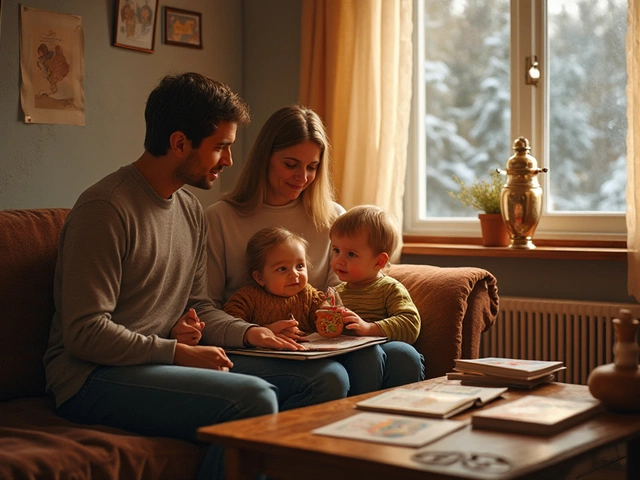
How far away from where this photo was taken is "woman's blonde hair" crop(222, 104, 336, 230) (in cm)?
264

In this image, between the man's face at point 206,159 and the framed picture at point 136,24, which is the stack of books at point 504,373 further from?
the framed picture at point 136,24

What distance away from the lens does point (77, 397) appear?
2.01 meters

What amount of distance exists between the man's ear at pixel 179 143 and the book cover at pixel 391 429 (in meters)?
0.85

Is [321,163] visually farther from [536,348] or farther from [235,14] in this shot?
[235,14]

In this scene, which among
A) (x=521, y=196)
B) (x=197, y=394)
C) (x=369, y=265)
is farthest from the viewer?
(x=521, y=196)

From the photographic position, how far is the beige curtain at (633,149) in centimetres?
289

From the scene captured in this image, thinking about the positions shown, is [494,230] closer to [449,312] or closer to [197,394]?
[449,312]

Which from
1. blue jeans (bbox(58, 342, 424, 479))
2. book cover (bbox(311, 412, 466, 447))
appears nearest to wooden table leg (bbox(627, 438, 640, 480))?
book cover (bbox(311, 412, 466, 447))

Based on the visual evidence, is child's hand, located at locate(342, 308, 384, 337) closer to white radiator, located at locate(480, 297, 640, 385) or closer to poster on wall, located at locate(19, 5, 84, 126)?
white radiator, located at locate(480, 297, 640, 385)

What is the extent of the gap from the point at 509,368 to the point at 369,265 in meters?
0.63

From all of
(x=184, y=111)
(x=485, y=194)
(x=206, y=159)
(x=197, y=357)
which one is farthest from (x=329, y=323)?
(x=485, y=194)

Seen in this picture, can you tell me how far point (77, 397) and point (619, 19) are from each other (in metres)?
2.38

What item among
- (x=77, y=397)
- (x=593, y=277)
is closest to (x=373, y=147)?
(x=593, y=277)

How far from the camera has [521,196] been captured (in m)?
3.14
